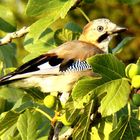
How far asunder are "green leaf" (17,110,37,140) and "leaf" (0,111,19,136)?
48 mm

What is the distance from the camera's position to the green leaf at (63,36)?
3.22m

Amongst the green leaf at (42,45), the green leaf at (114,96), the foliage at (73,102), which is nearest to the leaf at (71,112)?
the foliage at (73,102)

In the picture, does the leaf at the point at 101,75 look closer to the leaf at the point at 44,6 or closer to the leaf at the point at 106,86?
the leaf at the point at 106,86

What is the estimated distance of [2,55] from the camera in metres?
3.28

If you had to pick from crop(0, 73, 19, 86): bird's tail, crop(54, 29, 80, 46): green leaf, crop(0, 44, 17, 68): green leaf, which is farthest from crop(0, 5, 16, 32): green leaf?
crop(0, 73, 19, 86): bird's tail

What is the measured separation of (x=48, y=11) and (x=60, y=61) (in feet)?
2.03

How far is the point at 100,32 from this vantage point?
3.90m

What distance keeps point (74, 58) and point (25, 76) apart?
0.39 metres

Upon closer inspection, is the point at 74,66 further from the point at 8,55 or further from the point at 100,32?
the point at 100,32

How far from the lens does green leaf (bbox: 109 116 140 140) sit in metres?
2.48

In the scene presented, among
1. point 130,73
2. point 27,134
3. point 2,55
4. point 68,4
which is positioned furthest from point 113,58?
point 2,55

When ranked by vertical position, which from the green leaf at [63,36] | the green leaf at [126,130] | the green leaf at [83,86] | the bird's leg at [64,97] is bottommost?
the green leaf at [126,130]

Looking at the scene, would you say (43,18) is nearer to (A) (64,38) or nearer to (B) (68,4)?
(B) (68,4)

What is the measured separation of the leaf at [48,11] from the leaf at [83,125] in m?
0.39
